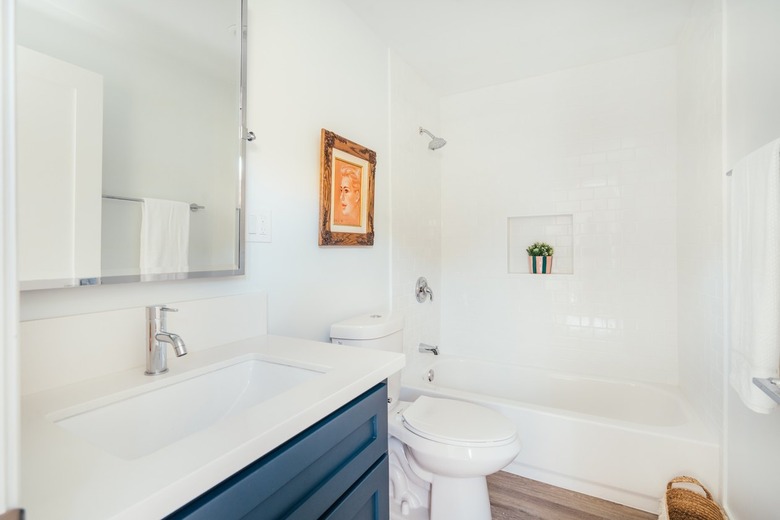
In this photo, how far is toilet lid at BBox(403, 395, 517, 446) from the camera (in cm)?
142

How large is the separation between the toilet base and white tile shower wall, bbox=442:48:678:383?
4.14ft

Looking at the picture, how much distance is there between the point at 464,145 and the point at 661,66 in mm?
1292

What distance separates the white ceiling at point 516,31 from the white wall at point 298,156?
0.85ft

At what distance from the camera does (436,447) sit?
144 centimetres

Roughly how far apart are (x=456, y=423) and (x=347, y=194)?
116cm

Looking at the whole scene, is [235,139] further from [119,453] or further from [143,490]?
[143,490]

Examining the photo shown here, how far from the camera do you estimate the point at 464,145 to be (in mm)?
2873

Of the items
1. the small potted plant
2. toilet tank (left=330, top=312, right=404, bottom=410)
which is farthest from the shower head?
toilet tank (left=330, top=312, right=404, bottom=410)

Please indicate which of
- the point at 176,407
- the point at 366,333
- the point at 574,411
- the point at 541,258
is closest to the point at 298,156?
the point at 366,333

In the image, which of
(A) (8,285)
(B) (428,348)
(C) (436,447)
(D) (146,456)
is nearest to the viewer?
(A) (8,285)

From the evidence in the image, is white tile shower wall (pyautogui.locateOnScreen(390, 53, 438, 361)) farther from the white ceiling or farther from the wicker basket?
the wicker basket

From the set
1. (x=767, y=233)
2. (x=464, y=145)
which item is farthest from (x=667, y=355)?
(x=464, y=145)

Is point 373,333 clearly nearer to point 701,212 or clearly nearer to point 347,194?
point 347,194

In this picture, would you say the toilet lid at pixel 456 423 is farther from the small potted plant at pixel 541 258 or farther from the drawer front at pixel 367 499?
the small potted plant at pixel 541 258
